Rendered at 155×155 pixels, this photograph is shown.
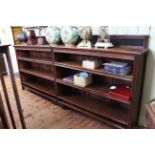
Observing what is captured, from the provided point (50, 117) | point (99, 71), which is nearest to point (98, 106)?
point (99, 71)

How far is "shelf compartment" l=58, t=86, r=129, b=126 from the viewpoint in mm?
1755

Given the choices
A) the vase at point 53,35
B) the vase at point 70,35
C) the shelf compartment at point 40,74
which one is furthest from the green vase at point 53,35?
the shelf compartment at point 40,74

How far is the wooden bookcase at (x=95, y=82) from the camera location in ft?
4.76

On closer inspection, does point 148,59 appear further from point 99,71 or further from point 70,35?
point 70,35

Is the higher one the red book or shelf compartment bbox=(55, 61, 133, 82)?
shelf compartment bbox=(55, 61, 133, 82)

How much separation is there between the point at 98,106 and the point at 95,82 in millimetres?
323

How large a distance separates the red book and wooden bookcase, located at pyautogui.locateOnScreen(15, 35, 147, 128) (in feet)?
0.12

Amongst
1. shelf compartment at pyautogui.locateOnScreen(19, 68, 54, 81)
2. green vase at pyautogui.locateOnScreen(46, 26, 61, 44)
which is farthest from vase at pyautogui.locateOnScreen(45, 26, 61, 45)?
shelf compartment at pyautogui.locateOnScreen(19, 68, 54, 81)

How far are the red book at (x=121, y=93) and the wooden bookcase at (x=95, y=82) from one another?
1.5 inches

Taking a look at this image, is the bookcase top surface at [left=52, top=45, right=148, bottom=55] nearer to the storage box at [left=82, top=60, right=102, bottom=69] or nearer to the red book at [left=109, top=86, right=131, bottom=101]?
the storage box at [left=82, top=60, right=102, bottom=69]

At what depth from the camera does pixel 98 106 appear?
6.55 feet

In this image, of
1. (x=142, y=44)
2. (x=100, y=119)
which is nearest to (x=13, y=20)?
(x=142, y=44)

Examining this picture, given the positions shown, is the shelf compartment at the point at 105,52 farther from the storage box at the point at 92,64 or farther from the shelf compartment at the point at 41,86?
the shelf compartment at the point at 41,86

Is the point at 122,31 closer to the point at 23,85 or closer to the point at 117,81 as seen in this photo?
the point at 117,81
